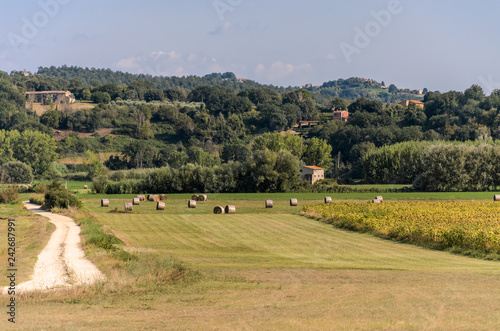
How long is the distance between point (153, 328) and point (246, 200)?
186ft

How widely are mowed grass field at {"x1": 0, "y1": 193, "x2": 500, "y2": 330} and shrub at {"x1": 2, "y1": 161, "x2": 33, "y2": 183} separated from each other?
294 feet

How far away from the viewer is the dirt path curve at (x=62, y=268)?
18.1 metres

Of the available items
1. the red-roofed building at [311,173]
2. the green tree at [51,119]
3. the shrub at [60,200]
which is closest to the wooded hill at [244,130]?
the green tree at [51,119]

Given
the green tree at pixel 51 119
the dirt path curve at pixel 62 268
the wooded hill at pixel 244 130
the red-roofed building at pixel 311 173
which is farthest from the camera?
the green tree at pixel 51 119

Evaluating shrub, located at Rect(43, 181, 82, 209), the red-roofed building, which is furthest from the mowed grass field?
the red-roofed building

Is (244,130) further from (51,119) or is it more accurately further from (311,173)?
(311,173)

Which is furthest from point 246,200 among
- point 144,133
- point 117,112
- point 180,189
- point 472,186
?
point 117,112

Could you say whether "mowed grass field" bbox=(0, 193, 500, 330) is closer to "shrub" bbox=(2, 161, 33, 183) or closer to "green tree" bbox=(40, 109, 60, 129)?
"shrub" bbox=(2, 161, 33, 183)

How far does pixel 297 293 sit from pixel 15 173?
108824 millimetres

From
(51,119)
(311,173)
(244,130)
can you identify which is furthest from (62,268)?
(51,119)

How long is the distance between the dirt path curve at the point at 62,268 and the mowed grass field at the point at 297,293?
1225 millimetres

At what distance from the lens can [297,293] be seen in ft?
55.5

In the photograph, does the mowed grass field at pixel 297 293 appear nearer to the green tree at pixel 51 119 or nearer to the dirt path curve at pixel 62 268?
the dirt path curve at pixel 62 268

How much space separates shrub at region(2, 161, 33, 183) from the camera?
113938 millimetres
